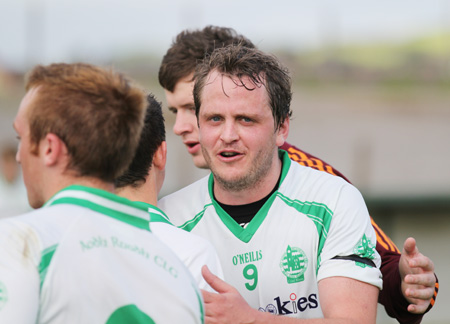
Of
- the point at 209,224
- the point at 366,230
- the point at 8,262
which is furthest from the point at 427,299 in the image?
the point at 8,262

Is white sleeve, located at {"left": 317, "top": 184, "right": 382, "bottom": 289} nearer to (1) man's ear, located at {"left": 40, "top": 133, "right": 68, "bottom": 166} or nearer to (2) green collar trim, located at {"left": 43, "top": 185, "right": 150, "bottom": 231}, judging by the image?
(2) green collar trim, located at {"left": 43, "top": 185, "right": 150, "bottom": 231}

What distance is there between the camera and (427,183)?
18844 mm

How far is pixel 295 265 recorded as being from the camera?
10.5 feet

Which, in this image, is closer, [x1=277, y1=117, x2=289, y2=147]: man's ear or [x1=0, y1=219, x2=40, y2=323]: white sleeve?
[x1=0, y1=219, x2=40, y2=323]: white sleeve

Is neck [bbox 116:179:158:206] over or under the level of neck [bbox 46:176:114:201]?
under

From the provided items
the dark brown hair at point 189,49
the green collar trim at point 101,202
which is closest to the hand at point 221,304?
the green collar trim at point 101,202

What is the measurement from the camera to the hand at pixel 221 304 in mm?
2469

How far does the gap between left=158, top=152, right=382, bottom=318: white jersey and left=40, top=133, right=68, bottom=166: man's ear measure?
1455 millimetres

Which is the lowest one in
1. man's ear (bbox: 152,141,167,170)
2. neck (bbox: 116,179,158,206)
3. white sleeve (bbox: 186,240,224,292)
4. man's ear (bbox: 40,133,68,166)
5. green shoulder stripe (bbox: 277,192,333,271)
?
green shoulder stripe (bbox: 277,192,333,271)

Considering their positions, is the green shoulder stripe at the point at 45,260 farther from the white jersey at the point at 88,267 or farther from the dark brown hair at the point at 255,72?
the dark brown hair at the point at 255,72

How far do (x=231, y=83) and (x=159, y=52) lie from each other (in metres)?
23.4

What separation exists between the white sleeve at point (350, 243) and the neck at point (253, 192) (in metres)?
0.36

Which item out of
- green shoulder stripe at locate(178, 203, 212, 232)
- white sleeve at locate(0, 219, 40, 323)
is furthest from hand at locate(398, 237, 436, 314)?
white sleeve at locate(0, 219, 40, 323)

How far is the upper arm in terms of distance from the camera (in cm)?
288
